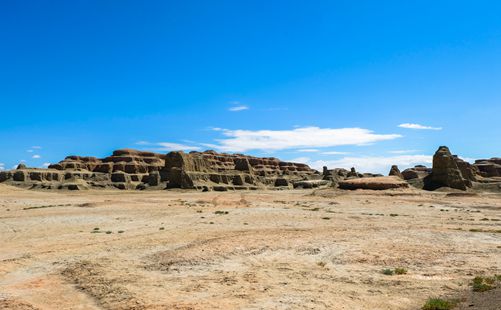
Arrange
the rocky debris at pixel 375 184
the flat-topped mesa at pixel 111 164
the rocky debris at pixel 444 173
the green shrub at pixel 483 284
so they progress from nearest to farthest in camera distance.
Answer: the green shrub at pixel 483 284 → the rocky debris at pixel 375 184 → the rocky debris at pixel 444 173 → the flat-topped mesa at pixel 111 164

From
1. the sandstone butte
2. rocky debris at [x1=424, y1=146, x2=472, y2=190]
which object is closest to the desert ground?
the sandstone butte

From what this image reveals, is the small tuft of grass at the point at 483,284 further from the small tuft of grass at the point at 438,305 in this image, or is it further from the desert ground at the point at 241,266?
the small tuft of grass at the point at 438,305

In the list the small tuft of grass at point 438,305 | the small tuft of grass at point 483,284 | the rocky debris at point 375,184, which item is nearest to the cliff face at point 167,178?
the rocky debris at point 375,184

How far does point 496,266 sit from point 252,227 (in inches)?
583

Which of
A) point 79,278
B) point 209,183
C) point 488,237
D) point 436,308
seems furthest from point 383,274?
point 209,183

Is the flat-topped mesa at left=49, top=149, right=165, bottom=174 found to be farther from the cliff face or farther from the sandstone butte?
the cliff face

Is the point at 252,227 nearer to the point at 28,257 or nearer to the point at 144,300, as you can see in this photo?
the point at 28,257

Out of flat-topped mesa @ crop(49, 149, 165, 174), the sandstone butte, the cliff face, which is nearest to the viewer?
the sandstone butte

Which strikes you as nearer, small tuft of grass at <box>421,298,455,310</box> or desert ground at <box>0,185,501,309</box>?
small tuft of grass at <box>421,298,455,310</box>

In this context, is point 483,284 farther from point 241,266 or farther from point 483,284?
point 241,266

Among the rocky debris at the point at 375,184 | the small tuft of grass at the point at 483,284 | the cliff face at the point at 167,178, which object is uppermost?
the cliff face at the point at 167,178

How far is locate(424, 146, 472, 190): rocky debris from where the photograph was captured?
80.1 metres

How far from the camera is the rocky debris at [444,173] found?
80.1 meters

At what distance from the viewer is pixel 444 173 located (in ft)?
266
